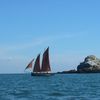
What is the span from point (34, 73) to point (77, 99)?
107885 mm

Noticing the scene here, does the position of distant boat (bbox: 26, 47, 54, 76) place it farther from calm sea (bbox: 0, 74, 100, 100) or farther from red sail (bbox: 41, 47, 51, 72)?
calm sea (bbox: 0, 74, 100, 100)

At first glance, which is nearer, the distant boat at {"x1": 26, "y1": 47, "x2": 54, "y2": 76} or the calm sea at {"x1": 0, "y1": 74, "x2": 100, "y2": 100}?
the calm sea at {"x1": 0, "y1": 74, "x2": 100, "y2": 100}

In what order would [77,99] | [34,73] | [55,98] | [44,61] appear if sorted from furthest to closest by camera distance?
[34,73], [44,61], [55,98], [77,99]

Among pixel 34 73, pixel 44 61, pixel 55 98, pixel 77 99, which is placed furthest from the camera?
pixel 34 73

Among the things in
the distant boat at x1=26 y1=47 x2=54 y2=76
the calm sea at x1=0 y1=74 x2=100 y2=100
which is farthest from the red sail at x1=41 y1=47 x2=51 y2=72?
the calm sea at x1=0 y1=74 x2=100 y2=100

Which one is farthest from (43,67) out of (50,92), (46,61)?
(50,92)

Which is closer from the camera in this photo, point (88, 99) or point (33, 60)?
point (88, 99)

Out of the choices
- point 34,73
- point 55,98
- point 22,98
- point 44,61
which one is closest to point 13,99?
point 22,98

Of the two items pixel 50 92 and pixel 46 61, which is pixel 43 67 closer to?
pixel 46 61

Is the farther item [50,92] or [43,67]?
[43,67]

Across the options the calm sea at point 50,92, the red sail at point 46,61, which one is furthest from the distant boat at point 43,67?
the calm sea at point 50,92

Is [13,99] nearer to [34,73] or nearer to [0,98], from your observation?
[0,98]

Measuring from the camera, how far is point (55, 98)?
67312 mm

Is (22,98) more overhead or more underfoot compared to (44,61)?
more underfoot
